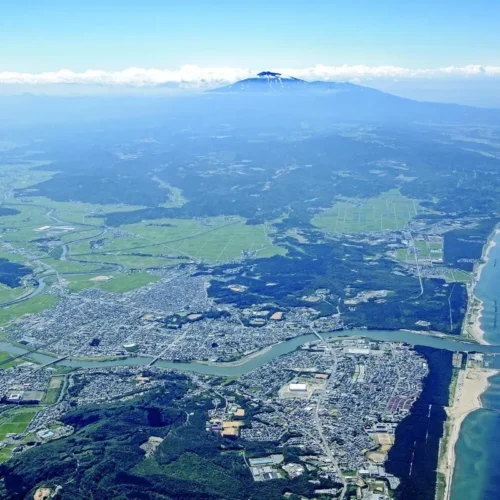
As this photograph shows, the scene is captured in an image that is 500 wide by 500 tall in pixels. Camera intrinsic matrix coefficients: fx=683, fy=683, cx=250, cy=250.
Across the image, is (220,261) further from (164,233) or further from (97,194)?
(97,194)

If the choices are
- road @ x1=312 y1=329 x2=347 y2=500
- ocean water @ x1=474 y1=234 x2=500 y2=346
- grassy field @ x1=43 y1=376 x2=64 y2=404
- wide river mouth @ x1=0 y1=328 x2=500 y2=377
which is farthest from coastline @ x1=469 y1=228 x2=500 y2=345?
grassy field @ x1=43 y1=376 x2=64 y2=404

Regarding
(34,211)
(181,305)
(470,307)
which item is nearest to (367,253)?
(470,307)

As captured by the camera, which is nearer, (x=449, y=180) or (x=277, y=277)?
(x=277, y=277)

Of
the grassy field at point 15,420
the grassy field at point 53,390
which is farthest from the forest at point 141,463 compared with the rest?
the grassy field at point 53,390

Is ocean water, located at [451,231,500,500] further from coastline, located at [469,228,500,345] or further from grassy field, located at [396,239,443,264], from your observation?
grassy field, located at [396,239,443,264]

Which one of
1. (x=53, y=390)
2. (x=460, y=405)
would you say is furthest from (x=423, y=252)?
(x=53, y=390)

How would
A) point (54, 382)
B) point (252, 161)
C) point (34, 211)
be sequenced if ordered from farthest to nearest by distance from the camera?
point (252, 161) < point (34, 211) < point (54, 382)
